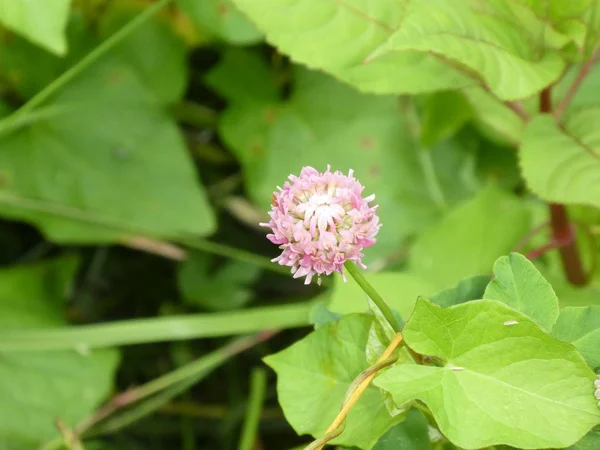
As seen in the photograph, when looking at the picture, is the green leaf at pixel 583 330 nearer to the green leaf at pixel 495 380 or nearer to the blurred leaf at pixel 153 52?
the green leaf at pixel 495 380

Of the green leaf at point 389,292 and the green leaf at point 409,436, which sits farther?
the green leaf at point 389,292

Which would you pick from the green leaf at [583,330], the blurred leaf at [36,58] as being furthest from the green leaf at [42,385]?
the green leaf at [583,330]

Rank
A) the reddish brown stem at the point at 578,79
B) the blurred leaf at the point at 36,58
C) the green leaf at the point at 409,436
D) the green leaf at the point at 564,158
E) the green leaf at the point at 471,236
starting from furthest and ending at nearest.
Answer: the blurred leaf at the point at 36,58
the green leaf at the point at 471,236
the reddish brown stem at the point at 578,79
the green leaf at the point at 564,158
the green leaf at the point at 409,436

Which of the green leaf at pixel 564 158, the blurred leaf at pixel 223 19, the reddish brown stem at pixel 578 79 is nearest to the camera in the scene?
the green leaf at pixel 564 158

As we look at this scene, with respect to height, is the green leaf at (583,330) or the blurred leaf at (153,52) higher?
the blurred leaf at (153,52)

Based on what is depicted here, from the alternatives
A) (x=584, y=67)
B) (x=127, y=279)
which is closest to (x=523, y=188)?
(x=584, y=67)

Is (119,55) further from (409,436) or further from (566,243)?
(409,436)

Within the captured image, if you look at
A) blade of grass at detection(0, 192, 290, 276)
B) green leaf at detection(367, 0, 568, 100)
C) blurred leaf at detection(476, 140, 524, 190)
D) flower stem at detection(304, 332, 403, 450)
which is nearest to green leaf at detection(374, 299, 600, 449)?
flower stem at detection(304, 332, 403, 450)
